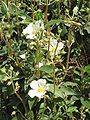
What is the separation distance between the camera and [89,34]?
8.38 ft

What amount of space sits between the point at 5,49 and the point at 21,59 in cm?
14

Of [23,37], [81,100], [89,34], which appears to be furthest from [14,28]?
[81,100]

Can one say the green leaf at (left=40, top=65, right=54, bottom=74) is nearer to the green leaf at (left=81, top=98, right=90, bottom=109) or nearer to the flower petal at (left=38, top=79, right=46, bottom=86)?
the flower petal at (left=38, top=79, right=46, bottom=86)

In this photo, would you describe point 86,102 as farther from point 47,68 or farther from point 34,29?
point 34,29

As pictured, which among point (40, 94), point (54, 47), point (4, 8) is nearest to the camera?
point (40, 94)

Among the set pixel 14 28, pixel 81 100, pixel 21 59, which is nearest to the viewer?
pixel 81 100

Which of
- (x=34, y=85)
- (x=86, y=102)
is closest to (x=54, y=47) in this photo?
(x=34, y=85)

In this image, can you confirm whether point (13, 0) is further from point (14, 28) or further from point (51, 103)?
point (51, 103)

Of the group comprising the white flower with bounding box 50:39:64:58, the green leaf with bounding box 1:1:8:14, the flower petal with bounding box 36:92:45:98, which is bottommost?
the flower petal with bounding box 36:92:45:98

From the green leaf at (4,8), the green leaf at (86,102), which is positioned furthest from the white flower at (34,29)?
the green leaf at (86,102)

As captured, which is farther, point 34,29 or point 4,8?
point 4,8

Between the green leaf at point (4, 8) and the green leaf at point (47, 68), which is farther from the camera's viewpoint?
the green leaf at point (4, 8)

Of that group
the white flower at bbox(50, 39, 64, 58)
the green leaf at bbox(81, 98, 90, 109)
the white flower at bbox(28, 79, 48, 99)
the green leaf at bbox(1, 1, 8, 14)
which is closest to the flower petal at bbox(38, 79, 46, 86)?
the white flower at bbox(28, 79, 48, 99)

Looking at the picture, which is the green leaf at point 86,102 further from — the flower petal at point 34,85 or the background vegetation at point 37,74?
the flower petal at point 34,85
